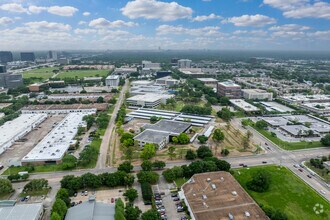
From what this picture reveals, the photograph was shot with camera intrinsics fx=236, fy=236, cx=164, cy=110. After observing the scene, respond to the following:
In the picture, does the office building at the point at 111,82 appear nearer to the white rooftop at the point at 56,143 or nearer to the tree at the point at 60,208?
the white rooftop at the point at 56,143

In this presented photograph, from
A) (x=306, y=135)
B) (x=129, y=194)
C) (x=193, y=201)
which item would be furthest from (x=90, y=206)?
(x=306, y=135)

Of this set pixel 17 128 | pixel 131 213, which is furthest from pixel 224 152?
pixel 17 128

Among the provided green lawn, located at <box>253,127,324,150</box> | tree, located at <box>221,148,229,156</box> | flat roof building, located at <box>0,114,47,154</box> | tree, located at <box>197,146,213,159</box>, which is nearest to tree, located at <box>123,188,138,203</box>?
tree, located at <box>197,146,213,159</box>

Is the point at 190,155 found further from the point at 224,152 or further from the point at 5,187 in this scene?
the point at 5,187

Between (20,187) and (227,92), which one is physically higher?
(227,92)

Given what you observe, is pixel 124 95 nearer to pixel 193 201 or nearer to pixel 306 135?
pixel 306 135

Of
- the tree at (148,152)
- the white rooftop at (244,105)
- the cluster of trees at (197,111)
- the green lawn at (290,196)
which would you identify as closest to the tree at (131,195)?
the tree at (148,152)

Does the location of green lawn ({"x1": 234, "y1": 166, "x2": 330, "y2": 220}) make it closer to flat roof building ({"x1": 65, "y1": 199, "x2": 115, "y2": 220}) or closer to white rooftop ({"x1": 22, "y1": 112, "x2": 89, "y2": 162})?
flat roof building ({"x1": 65, "y1": 199, "x2": 115, "y2": 220})
